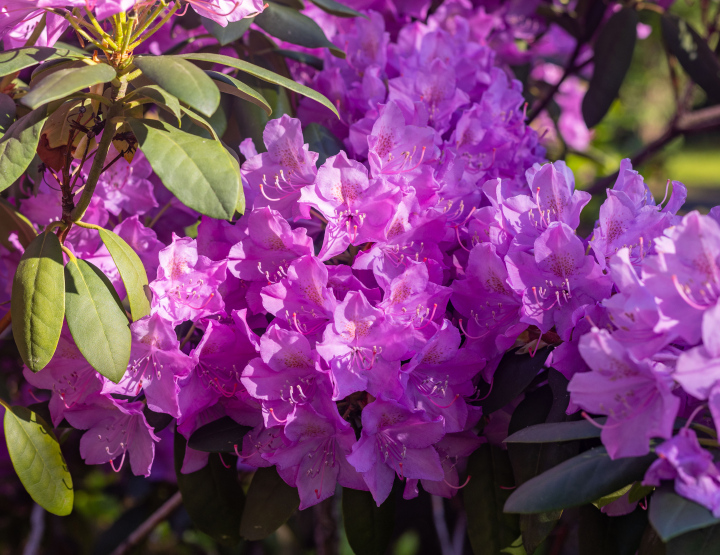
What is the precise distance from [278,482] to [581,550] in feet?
1.36

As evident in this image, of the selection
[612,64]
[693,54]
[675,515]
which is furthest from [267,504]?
[693,54]

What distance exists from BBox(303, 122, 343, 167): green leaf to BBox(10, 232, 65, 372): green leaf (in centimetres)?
41

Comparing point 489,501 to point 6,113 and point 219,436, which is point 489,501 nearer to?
point 219,436

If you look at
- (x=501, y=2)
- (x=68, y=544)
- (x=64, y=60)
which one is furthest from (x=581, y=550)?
(x=68, y=544)

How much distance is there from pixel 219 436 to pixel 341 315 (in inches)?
9.9

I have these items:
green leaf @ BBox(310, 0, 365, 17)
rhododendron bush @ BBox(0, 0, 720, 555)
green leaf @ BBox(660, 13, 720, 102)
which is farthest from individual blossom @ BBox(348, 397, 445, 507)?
green leaf @ BBox(660, 13, 720, 102)

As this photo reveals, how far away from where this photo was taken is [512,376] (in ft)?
2.74

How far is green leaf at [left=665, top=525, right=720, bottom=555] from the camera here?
2.08 feet

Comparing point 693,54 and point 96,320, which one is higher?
point 693,54

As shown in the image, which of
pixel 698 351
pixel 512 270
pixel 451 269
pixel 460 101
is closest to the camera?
pixel 698 351

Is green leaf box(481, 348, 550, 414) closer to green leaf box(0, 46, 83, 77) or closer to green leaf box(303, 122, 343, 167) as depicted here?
green leaf box(303, 122, 343, 167)

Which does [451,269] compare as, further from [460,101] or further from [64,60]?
[64,60]

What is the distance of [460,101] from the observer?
109 centimetres

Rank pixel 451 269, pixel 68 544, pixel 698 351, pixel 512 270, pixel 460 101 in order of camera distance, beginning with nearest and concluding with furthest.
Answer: pixel 698 351
pixel 512 270
pixel 451 269
pixel 460 101
pixel 68 544
